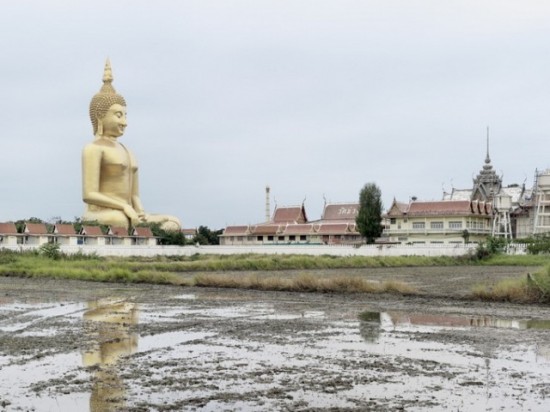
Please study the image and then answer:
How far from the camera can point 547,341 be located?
13.4 m

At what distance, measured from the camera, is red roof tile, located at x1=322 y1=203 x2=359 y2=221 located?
80.6 meters

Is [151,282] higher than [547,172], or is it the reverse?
[547,172]

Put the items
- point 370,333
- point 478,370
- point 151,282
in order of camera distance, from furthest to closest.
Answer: point 151,282 < point 370,333 < point 478,370

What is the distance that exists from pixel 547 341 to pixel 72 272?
2460 centimetres

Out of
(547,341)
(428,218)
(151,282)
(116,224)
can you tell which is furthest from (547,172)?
(547,341)

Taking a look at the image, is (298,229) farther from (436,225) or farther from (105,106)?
(105,106)

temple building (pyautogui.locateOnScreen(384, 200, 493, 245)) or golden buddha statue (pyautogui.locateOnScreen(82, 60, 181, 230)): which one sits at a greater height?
golden buddha statue (pyautogui.locateOnScreen(82, 60, 181, 230))

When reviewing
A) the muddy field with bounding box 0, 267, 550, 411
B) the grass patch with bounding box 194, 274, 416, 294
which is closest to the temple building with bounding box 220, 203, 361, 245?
the grass patch with bounding box 194, 274, 416, 294

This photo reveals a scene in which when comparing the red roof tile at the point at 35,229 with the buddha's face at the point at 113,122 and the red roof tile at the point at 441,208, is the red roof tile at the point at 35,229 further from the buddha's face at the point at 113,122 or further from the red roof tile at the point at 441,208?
the red roof tile at the point at 441,208

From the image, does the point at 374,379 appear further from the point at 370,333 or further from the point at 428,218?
the point at 428,218

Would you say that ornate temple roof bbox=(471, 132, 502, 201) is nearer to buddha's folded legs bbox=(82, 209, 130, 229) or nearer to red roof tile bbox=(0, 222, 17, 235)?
buddha's folded legs bbox=(82, 209, 130, 229)

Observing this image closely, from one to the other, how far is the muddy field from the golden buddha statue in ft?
140

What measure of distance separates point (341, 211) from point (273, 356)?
70.7 meters

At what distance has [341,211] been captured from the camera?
8188 centimetres
